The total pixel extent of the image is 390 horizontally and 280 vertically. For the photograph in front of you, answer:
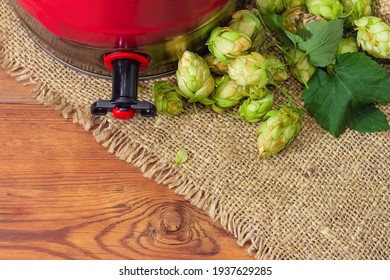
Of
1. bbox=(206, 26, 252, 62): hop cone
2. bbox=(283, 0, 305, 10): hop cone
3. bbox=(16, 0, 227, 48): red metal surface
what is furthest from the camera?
bbox=(283, 0, 305, 10): hop cone

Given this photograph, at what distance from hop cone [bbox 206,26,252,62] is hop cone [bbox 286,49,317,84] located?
0.33 ft

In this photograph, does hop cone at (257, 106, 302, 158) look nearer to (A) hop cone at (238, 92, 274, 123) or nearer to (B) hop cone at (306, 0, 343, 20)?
(A) hop cone at (238, 92, 274, 123)

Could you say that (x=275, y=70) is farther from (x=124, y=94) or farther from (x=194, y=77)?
(x=124, y=94)

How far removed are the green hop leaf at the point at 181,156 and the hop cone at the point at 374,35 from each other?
347 mm

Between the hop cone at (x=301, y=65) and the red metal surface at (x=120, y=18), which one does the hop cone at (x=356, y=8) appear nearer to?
the hop cone at (x=301, y=65)

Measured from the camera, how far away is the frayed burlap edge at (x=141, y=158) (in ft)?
3.36

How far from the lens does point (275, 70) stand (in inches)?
41.4

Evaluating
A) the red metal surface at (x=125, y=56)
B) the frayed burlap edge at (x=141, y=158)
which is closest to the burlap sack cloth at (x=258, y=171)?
the frayed burlap edge at (x=141, y=158)

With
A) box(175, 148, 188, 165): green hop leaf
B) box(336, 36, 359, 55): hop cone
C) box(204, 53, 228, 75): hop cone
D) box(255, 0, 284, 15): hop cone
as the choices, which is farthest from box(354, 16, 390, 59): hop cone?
box(175, 148, 188, 165): green hop leaf

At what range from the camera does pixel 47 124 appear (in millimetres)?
1071

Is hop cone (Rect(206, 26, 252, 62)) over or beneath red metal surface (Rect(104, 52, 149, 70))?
over

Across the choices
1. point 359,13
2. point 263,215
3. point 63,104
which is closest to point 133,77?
point 63,104

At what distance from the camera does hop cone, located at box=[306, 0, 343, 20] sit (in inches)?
41.7

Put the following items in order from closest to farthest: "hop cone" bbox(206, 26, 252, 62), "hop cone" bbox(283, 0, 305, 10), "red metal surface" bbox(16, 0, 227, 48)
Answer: "red metal surface" bbox(16, 0, 227, 48), "hop cone" bbox(206, 26, 252, 62), "hop cone" bbox(283, 0, 305, 10)
